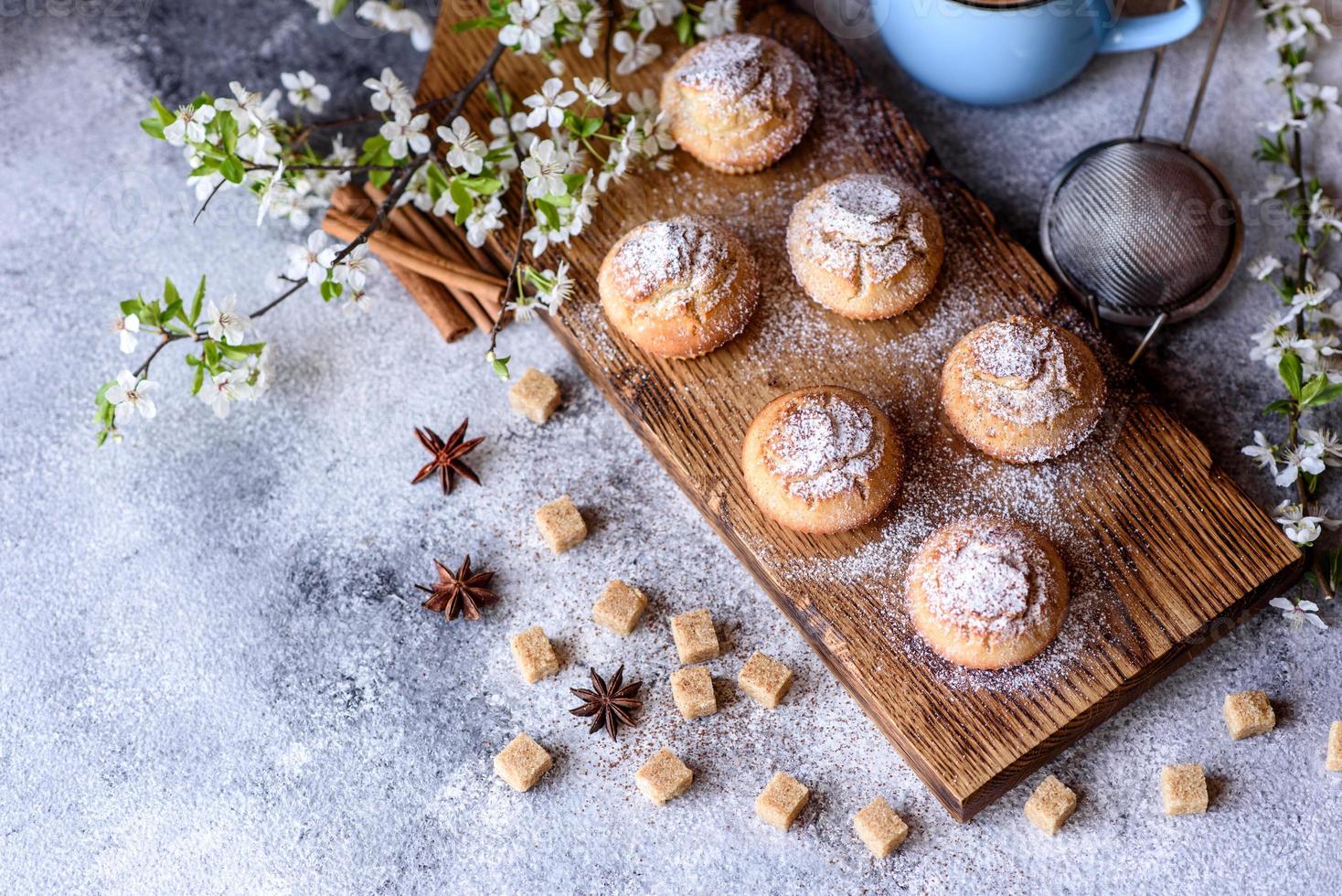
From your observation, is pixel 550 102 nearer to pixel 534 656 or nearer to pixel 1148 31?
pixel 534 656

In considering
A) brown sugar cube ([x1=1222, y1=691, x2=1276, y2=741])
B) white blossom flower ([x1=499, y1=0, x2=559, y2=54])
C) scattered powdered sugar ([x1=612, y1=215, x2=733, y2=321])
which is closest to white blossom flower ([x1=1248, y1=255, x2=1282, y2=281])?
brown sugar cube ([x1=1222, y1=691, x2=1276, y2=741])

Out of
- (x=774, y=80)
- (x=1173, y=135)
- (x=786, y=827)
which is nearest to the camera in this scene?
(x=786, y=827)

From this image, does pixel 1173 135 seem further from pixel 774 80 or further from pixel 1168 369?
pixel 774 80

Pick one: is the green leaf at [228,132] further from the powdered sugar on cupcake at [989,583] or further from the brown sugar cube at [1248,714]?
the brown sugar cube at [1248,714]

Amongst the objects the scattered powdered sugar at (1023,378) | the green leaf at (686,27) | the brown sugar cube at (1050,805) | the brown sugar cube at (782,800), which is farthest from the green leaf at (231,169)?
the brown sugar cube at (1050,805)

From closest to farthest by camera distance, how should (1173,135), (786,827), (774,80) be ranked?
(786,827)
(774,80)
(1173,135)

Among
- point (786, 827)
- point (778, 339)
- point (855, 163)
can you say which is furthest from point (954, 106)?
point (786, 827)

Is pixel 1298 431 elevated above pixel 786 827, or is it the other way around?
pixel 1298 431
